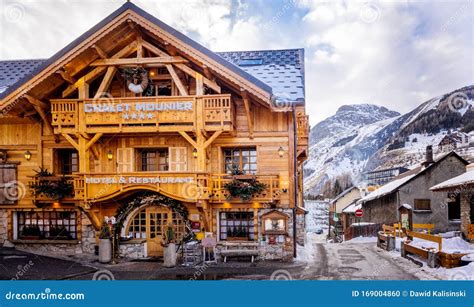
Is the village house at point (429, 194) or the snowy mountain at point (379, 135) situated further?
the village house at point (429, 194)

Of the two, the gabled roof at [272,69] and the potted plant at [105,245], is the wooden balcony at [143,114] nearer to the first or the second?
the gabled roof at [272,69]

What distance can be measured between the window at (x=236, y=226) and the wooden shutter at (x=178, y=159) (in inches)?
71.7

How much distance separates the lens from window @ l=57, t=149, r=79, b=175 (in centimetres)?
1285

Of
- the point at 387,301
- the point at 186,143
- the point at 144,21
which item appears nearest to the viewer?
the point at 387,301

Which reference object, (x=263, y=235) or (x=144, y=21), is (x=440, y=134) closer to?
(x=263, y=235)

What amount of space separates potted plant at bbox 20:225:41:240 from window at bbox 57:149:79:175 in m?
1.87

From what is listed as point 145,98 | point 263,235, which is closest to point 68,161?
point 145,98

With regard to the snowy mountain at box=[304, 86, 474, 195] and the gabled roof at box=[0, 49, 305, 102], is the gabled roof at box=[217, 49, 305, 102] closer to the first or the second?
the gabled roof at box=[0, 49, 305, 102]

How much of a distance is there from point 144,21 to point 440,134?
11.1 meters

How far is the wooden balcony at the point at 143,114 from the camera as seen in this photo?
11062 millimetres

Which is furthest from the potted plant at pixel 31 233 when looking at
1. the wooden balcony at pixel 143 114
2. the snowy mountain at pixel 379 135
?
the snowy mountain at pixel 379 135

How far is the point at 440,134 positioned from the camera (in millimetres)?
15141

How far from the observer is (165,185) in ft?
36.6

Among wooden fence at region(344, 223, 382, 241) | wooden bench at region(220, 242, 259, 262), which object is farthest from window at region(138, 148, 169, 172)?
wooden fence at region(344, 223, 382, 241)
